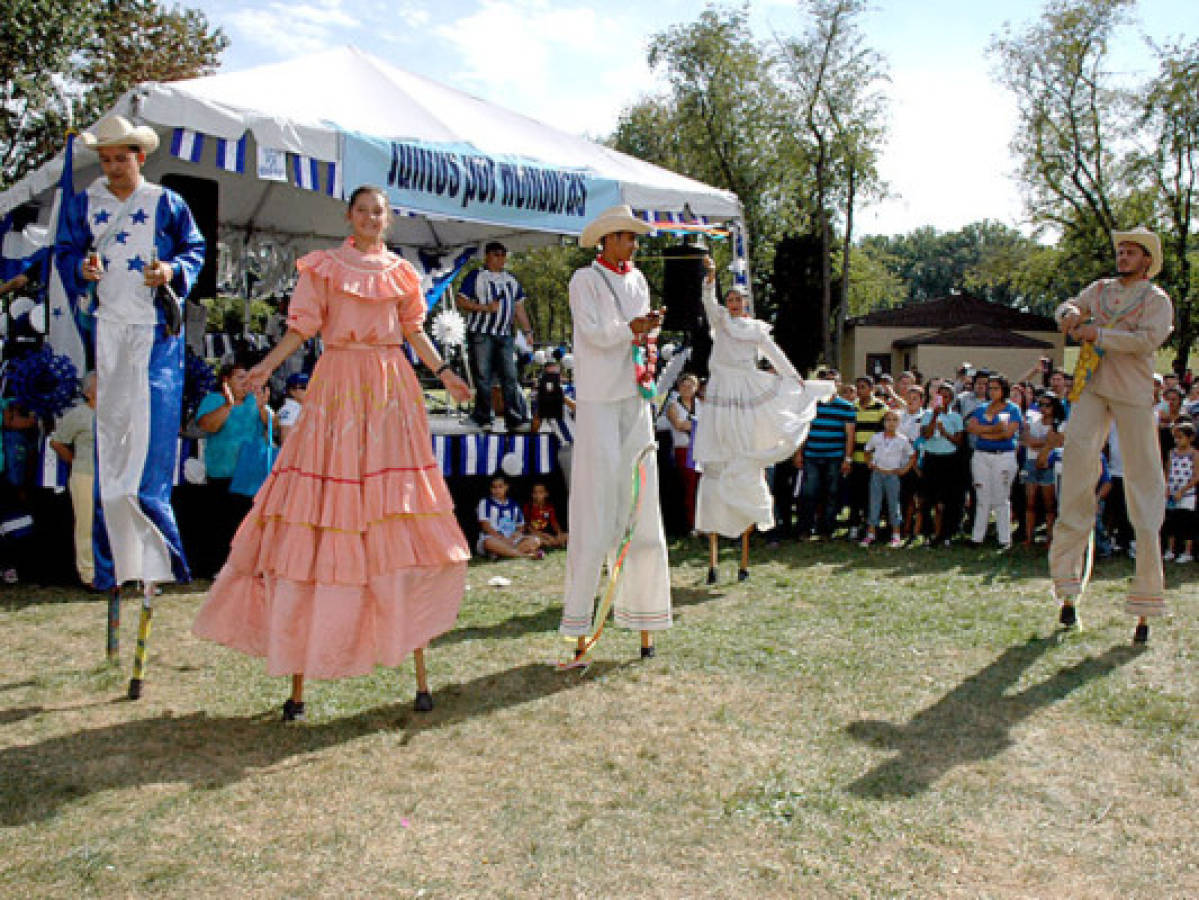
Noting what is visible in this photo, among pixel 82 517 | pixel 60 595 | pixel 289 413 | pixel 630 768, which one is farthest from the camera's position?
pixel 289 413

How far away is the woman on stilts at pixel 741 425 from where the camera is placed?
788cm

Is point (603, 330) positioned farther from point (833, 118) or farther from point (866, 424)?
point (833, 118)

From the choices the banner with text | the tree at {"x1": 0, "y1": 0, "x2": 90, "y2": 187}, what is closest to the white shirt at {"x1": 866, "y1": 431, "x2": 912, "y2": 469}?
the banner with text

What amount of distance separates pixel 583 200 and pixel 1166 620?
644 cm

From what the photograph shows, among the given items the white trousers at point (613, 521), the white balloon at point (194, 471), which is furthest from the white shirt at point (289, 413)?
the white trousers at point (613, 521)

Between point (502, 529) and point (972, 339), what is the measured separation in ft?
117

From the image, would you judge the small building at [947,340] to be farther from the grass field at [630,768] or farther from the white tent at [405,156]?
the grass field at [630,768]

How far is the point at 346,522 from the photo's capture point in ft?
13.8

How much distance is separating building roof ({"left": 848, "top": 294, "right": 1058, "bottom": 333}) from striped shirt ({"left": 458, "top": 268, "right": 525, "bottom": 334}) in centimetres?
3274

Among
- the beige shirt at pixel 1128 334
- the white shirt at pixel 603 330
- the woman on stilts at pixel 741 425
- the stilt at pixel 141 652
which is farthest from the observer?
the woman on stilts at pixel 741 425

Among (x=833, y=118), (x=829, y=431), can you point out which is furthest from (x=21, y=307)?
(x=833, y=118)

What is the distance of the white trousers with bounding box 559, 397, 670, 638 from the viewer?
5.09 meters

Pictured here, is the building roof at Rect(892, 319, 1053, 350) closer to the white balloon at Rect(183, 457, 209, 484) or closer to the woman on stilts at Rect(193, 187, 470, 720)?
the white balloon at Rect(183, 457, 209, 484)

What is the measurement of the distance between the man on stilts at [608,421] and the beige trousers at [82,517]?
4.12 metres
